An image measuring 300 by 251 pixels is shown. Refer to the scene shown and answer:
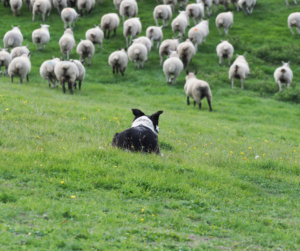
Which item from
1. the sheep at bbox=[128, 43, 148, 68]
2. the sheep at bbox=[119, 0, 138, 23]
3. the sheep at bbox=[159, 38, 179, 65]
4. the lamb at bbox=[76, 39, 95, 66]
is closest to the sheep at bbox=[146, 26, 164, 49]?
the sheep at bbox=[159, 38, 179, 65]

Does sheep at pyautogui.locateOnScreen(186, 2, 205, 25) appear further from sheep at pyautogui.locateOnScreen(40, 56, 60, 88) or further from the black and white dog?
the black and white dog

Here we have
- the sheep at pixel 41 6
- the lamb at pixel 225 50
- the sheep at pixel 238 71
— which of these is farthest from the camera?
the sheep at pixel 41 6

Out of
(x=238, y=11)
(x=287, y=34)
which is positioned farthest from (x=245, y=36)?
(x=238, y=11)

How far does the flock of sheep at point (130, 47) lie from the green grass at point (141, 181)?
1.36 m

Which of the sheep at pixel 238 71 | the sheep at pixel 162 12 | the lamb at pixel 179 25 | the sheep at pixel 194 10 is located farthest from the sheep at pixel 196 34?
the sheep at pixel 238 71

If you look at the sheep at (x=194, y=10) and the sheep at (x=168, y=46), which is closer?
the sheep at (x=168, y=46)

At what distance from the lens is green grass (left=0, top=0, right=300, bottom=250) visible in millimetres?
4723

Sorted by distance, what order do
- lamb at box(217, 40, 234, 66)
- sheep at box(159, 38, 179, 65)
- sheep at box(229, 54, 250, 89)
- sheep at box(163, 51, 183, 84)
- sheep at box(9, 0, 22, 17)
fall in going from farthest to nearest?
sheep at box(9, 0, 22, 17) → sheep at box(159, 38, 179, 65) → lamb at box(217, 40, 234, 66) → sheep at box(229, 54, 250, 89) → sheep at box(163, 51, 183, 84)

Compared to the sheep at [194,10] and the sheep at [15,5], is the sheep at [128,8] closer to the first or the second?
the sheep at [194,10]

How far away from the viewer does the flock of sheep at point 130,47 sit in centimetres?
1753

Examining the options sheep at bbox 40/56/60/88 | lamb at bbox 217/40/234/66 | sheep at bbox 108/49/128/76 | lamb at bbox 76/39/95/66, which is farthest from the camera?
lamb at bbox 217/40/234/66

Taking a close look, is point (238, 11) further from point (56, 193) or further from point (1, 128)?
point (56, 193)

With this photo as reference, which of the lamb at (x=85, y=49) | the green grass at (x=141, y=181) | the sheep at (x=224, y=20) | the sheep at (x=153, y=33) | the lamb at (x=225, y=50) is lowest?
the green grass at (x=141, y=181)

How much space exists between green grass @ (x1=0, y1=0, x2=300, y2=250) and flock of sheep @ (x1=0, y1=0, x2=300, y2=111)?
53.6 inches
